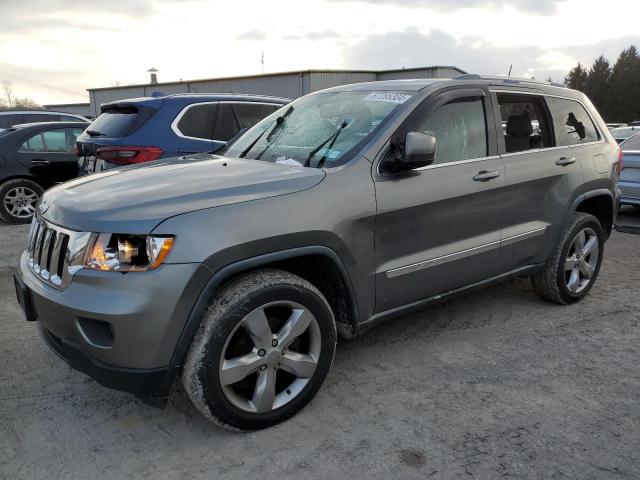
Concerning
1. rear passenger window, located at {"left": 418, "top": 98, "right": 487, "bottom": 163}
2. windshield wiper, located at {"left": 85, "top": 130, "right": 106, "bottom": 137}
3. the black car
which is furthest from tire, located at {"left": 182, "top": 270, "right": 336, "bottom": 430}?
the black car

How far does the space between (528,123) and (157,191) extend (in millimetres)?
2931

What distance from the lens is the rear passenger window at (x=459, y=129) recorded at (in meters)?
3.44

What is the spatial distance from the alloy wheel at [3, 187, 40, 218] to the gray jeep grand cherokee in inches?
211

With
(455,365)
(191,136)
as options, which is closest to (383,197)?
(455,365)

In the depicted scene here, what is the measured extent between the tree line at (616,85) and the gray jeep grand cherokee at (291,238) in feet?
188

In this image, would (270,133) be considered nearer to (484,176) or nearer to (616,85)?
(484,176)

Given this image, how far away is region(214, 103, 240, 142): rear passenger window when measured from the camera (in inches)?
244

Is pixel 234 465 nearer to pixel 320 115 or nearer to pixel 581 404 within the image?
pixel 581 404

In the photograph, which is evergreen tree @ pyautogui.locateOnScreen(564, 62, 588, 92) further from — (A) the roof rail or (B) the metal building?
(A) the roof rail

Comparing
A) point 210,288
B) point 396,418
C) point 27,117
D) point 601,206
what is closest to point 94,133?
point 210,288

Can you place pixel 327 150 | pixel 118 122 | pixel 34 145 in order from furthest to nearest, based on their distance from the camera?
pixel 34 145 → pixel 118 122 → pixel 327 150

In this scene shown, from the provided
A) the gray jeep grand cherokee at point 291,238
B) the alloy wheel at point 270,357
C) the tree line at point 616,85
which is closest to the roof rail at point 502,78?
the gray jeep grand cherokee at point 291,238

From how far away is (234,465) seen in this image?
2502 mm

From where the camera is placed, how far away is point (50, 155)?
8.09m
